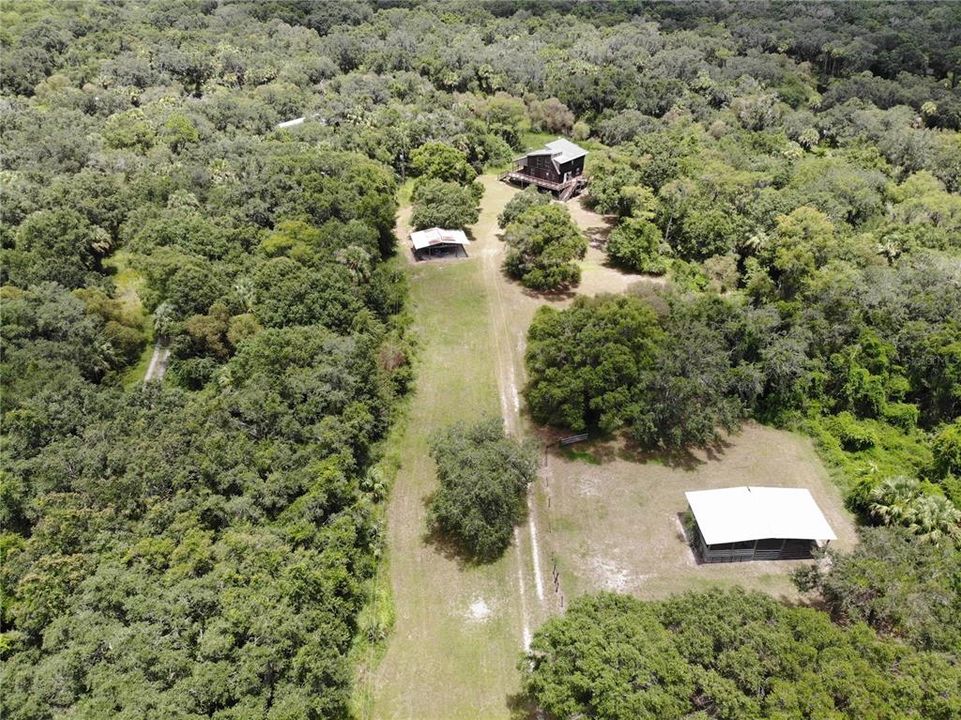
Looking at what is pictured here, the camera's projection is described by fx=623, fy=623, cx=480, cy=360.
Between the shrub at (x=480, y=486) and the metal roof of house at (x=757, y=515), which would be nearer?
the shrub at (x=480, y=486)

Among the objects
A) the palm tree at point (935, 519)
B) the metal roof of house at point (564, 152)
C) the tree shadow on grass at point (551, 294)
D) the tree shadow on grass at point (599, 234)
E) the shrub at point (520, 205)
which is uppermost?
the metal roof of house at point (564, 152)

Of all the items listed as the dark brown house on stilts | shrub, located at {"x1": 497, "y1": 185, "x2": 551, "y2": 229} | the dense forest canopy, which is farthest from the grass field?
the dark brown house on stilts

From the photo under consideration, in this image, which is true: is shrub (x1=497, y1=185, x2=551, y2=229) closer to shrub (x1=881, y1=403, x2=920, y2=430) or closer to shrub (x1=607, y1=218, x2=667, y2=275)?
→ shrub (x1=607, y1=218, x2=667, y2=275)

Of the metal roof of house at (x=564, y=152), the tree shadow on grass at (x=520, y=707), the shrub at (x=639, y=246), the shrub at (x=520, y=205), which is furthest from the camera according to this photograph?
the metal roof of house at (x=564, y=152)

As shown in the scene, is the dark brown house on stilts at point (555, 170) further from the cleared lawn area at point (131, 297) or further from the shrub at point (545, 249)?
→ the cleared lawn area at point (131, 297)

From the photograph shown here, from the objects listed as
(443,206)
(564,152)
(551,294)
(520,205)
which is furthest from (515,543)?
(564,152)

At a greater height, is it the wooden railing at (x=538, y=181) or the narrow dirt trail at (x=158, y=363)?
the wooden railing at (x=538, y=181)

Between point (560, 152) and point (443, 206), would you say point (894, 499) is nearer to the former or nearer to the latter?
point (443, 206)

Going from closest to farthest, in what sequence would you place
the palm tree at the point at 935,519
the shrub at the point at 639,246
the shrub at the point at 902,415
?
the palm tree at the point at 935,519 < the shrub at the point at 902,415 < the shrub at the point at 639,246

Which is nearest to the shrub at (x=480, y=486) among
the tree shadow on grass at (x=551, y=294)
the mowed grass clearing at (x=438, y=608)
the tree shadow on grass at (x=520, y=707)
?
the mowed grass clearing at (x=438, y=608)
